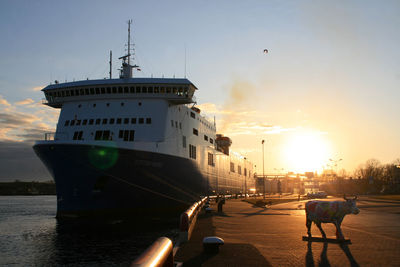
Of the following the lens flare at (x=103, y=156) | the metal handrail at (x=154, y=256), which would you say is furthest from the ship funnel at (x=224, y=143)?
the metal handrail at (x=154, y=256)

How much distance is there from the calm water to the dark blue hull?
136cm

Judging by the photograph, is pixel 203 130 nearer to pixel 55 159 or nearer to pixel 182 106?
pixel 182 106

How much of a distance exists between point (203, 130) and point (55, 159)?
65.1 ft

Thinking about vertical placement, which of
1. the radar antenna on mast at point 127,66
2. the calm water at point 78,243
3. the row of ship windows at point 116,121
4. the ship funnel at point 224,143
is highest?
the radar antenna on mast at point 127,66

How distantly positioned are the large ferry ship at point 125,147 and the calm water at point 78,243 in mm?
1519

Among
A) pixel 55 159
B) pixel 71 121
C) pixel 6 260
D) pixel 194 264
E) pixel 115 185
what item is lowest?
pixel 6 260

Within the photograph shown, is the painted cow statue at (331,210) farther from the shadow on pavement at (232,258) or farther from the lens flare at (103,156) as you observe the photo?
the lens flare at (103,156)

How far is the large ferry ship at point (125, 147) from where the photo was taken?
2367 centimetres

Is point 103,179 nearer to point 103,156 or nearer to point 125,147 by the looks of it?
point 103,156

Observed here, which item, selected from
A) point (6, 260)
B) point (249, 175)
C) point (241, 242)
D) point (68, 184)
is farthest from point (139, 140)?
point (249, 175)

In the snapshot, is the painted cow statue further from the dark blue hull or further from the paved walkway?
the dark blue hull

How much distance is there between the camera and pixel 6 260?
1628cm

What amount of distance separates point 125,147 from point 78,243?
6.78 m

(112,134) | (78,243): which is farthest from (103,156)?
(78,243)
